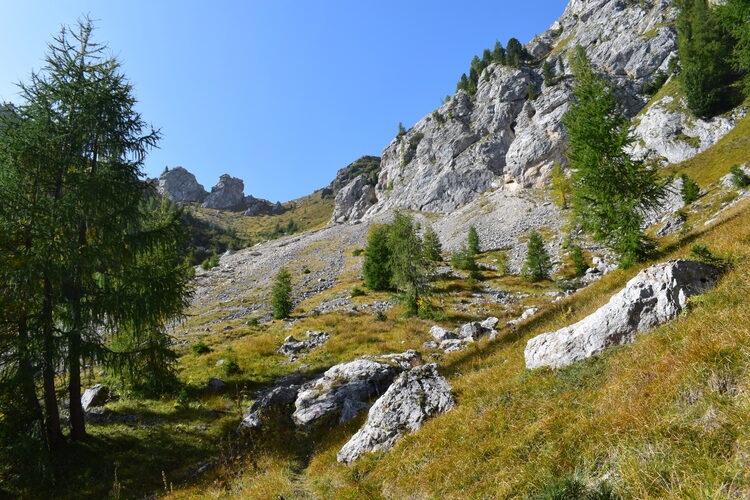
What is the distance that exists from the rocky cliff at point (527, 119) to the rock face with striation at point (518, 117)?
0.31 m

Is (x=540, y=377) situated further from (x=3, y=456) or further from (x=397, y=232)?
(x=397, y=232)

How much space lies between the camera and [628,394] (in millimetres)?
4457

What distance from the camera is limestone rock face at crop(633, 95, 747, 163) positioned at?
5706 cm

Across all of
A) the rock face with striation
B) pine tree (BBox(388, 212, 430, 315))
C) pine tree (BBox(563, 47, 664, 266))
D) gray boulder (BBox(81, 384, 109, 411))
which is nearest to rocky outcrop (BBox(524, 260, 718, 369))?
pine tree (BBox(563, 47, 664, 266))

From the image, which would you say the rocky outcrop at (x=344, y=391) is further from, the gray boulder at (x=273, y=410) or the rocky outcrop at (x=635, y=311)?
the rocky outcrop at (x=635, y=311)

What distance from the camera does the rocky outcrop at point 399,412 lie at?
7.04m

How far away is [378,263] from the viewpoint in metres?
37.6

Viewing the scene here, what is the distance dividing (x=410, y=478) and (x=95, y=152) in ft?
44.5

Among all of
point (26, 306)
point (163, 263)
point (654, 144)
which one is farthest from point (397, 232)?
point (654, 144)

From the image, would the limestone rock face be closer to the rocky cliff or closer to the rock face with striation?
the rocky cliff

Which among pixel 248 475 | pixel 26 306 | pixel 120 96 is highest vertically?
pixel 120 96

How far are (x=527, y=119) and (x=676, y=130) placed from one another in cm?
4974

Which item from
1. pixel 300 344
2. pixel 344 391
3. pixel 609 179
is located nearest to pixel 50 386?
pixel 344 391

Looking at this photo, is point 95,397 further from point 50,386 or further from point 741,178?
point 741,178
